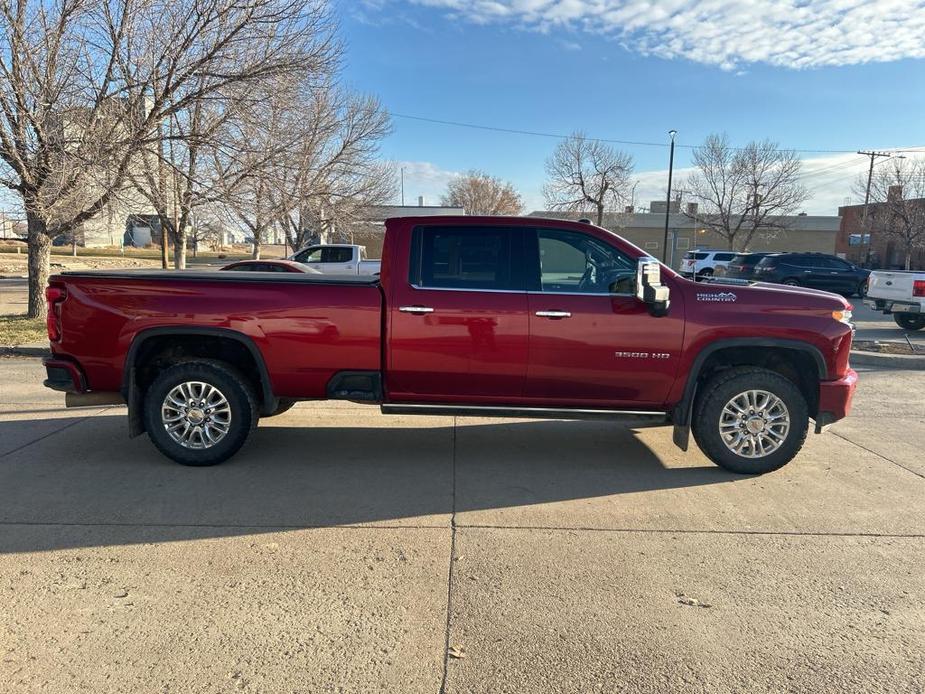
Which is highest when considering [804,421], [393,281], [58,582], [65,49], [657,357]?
[65,49]

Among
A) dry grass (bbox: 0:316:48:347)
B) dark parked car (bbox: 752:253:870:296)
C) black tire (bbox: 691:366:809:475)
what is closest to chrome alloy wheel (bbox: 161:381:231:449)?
black tire (bbox: 691:366:809:475)

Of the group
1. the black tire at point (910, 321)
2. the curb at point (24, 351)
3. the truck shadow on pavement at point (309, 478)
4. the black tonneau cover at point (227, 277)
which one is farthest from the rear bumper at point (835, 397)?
the black tire at point (910, 321)

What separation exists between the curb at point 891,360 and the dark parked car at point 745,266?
1491 cm

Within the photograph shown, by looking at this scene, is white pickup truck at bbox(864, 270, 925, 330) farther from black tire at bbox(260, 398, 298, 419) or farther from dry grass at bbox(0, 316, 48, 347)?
dry grass at bbox(0, 316, 48, 347)

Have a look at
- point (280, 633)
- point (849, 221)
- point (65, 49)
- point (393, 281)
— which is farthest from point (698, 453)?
point (849, 221)

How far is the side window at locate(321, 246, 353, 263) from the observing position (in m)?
20.2

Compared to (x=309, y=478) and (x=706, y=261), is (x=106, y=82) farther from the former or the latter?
(x=706, y=261)

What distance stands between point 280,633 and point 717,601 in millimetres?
2153

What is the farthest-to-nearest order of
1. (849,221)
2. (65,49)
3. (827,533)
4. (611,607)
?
(849,221) → (65,49) → (827,533) → (611,607)

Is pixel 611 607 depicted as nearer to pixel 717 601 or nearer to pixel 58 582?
pixel 717 601

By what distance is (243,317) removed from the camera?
4.73 metres

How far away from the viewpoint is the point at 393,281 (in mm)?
4754

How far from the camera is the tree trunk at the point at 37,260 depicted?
37.1 feet

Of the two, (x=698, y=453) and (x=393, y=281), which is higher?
(x=393, y=281)
